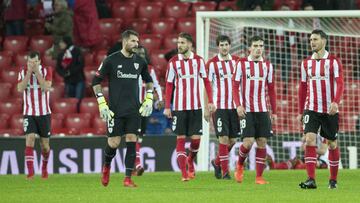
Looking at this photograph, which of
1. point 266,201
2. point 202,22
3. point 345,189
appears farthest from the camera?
point 202,22

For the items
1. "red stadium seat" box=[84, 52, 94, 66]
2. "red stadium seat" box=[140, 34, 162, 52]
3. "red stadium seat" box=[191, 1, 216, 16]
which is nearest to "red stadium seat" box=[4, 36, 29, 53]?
"red stadium seat" box=[84, 52, 94, 66]

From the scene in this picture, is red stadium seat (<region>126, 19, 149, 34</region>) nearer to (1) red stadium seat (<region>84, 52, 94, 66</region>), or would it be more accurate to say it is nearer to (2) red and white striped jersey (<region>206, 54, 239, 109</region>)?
(1) red stadium seat (<region>84, 52, 94, 66</region>)

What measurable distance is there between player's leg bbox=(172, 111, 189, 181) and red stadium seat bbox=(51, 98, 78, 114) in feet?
21.1

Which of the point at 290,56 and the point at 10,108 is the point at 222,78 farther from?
the point at 10,108

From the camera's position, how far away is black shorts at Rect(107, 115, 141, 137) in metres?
15.2

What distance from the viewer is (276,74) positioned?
878 inches

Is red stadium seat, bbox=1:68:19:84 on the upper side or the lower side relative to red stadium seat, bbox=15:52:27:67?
lower

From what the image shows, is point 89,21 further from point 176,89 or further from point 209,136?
point 176,89

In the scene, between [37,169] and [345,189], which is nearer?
[345,189]

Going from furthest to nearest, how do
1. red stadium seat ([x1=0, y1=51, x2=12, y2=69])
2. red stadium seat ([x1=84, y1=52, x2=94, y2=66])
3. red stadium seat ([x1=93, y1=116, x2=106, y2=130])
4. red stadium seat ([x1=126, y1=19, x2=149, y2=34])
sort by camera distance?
red stadium seat ([x1=126, y1=19, x2=149, y2=34]), red stadium seat ([x1=0, y1=51, x2=12, y2=69]), red stadium seat ([x1=84, y1=52, x2=94, y2=66]), red stadium seat ([x1=93, y1=116, x2=106, y2=130])

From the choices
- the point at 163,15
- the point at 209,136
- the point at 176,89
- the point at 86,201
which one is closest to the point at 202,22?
the point at 209,136

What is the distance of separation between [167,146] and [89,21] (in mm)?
4334

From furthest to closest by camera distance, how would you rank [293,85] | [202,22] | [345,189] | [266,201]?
[293,85] → [202,22] → [345,189] → [266,201]

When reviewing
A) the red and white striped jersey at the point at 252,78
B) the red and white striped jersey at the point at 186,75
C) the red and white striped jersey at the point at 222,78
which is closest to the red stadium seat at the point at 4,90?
the red and white striped jersey at the point at 222,78
